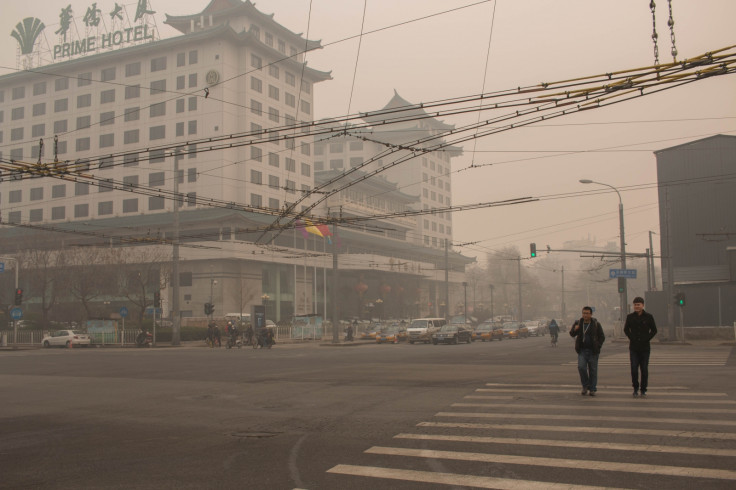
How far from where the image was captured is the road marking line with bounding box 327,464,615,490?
5.92m

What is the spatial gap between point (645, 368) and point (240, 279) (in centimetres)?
6125

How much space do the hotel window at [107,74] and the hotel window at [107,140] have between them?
6688 millimetres

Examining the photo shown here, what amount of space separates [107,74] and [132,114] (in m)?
6.31

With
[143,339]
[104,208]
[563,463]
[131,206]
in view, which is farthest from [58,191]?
[563,463]

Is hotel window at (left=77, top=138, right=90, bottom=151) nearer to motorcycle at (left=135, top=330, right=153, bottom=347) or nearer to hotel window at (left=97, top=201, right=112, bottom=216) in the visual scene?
hotel window at (left=97, top=201, right=112, bottom=216)

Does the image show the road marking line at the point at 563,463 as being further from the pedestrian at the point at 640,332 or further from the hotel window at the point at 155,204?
the hotel window at the point at 155,204

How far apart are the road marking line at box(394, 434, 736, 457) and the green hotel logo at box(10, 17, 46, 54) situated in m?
85.5

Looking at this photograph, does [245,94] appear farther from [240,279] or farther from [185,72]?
[240,279]

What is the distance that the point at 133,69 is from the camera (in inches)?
3027

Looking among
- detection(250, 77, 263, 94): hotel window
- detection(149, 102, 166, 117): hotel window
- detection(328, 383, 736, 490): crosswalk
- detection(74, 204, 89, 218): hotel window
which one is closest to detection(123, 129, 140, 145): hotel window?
detection(149, 102, 166, 117): hotel window

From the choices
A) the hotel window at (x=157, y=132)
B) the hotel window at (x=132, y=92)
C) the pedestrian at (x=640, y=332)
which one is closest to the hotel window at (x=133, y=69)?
the hotel window at (x=132, y=92)

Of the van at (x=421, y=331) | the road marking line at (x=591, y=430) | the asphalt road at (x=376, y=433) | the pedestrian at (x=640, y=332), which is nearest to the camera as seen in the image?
the asphalt road at (x=376, y=433)

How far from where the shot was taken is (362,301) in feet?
274

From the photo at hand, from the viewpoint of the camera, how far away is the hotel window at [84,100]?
78.8 metres
